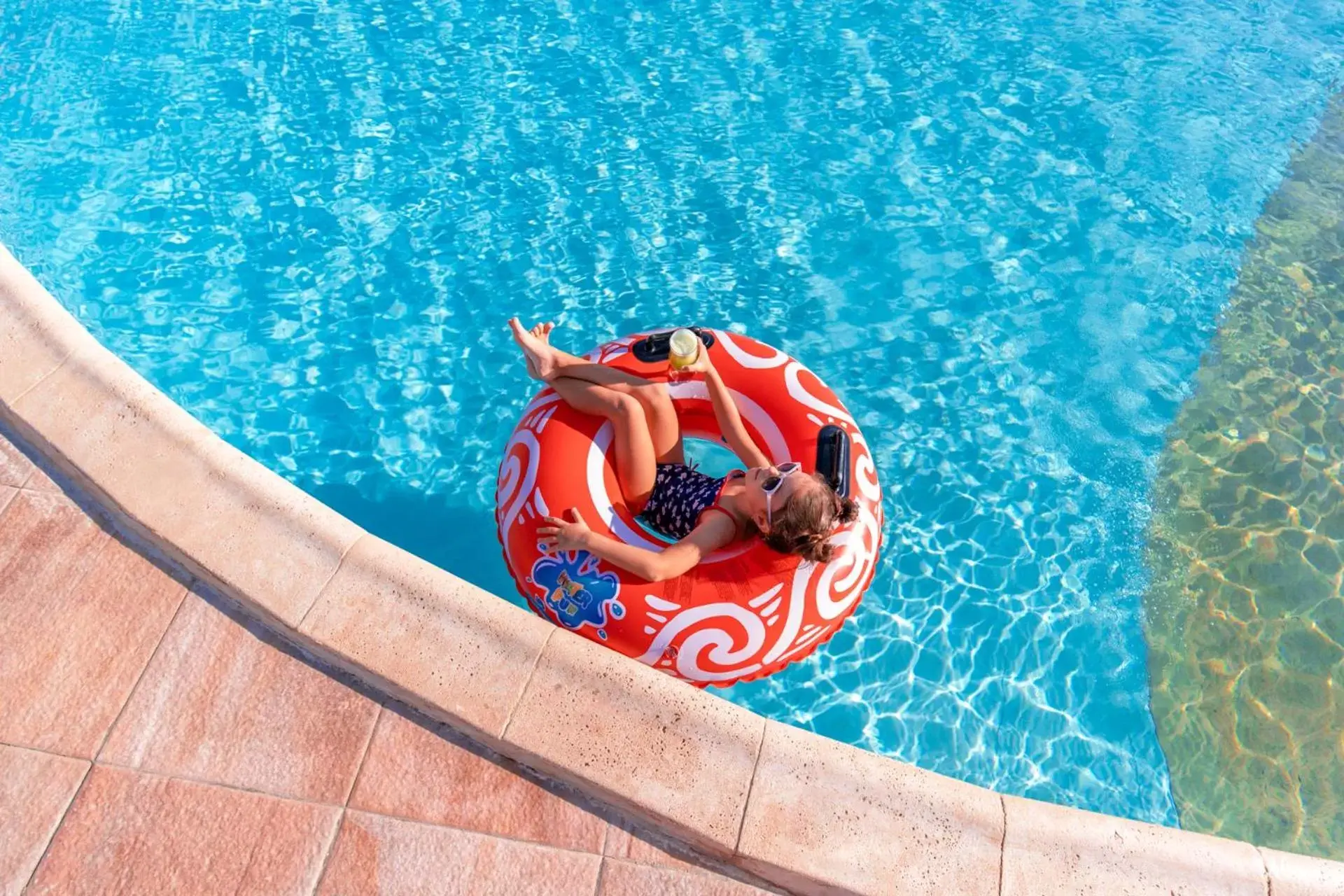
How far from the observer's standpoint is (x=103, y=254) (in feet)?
19.4

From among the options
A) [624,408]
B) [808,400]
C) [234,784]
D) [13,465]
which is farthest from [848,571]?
[13,465]

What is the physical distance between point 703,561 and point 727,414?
0.72m

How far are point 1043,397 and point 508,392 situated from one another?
3105 mm

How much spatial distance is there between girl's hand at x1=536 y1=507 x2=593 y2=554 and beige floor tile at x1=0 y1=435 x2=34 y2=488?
2.20 metres

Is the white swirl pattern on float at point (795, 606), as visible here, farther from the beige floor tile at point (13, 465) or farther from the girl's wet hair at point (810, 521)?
the beige floor tile at point (13, 465)

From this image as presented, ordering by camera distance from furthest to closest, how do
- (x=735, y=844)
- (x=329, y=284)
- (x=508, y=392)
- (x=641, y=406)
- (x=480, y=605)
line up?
(x=329, y=284), (x=508, y=392), (x=641, y=406), (x=480, y=605), (x=735, y=844)

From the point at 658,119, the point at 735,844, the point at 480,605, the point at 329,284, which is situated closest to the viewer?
the point at 735,844

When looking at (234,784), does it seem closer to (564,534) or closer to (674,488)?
(564,534)

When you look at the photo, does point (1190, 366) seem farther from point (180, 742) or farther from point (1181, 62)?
point (180, 742)

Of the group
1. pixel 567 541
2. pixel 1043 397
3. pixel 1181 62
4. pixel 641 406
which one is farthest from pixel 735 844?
pixel 1181 62

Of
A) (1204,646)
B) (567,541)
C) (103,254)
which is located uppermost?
(567,541)

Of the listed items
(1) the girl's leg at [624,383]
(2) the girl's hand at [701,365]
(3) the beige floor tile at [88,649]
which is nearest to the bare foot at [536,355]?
(1) the girl's leg at [624,383]

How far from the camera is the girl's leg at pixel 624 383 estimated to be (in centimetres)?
414

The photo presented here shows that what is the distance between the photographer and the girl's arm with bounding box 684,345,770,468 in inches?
161
